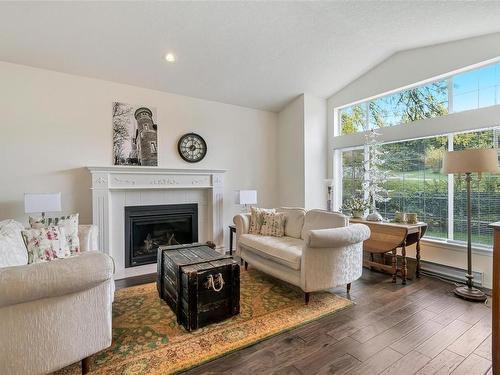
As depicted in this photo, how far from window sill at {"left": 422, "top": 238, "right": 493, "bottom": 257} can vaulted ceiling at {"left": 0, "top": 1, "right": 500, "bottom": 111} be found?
8.00 feet

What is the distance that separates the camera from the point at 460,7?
99.4 inches

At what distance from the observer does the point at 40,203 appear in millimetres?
2807

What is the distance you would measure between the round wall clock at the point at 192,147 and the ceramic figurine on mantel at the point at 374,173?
2.65m

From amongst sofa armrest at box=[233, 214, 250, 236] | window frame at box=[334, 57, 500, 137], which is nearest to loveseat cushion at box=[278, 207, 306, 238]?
sofa armrest at box=[233, 214, 250, 236]

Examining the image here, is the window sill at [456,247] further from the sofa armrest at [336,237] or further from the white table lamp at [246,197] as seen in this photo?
the white table lamp at [246,197]

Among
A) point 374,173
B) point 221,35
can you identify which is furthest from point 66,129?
point 374,173

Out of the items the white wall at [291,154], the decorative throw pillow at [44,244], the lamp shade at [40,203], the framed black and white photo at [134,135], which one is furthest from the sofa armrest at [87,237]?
the white wall at [291,154]

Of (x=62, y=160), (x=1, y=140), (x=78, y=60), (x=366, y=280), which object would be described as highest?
(x=78, y=60)

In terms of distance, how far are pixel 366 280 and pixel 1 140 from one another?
4.72 metres

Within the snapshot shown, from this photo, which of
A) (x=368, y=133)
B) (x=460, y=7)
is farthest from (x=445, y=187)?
(x=460, y=7)

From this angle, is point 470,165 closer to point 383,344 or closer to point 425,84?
point 425,84

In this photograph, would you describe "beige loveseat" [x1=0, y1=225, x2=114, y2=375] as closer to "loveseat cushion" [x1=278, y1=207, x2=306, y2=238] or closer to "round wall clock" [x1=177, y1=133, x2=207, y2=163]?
"loveseat cushion" [x1=278, y1=207, x2=306, y2=238]

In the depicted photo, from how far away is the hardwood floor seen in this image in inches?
65.8

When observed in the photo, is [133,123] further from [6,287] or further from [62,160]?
[6,287]
